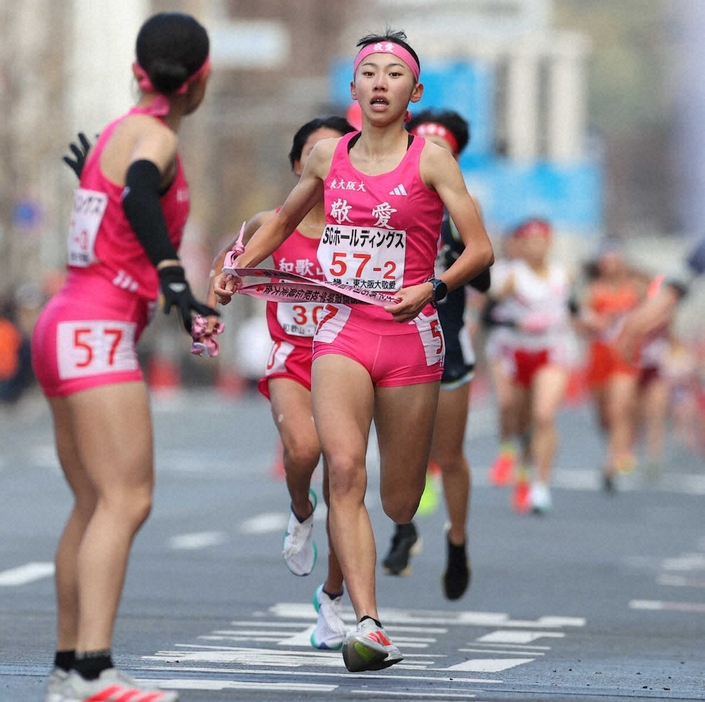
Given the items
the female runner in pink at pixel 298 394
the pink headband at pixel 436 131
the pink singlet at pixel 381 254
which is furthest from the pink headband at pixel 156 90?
the pink headband at pixel 436 131

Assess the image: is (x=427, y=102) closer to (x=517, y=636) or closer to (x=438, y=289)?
(x=517, y=636)

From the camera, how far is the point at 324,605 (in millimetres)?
8297

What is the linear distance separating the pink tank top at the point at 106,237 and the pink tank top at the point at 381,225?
3.68 feet

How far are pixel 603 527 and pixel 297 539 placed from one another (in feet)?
22.5

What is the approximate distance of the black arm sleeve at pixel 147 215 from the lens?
6.24 m

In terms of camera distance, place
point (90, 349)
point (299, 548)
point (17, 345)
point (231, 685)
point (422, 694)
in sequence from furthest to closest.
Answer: point (17, 345) < point (299, 548) < point (231, 685) < point (422, 694) < point (90, 349)

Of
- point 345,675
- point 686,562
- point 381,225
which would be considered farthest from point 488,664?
point 686,562

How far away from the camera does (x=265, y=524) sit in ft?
48.9

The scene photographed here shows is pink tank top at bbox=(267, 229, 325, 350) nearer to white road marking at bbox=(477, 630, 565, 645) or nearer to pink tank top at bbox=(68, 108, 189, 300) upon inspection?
white road marking at bbox=(477, 630, 565, 645)

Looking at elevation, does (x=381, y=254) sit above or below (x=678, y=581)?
above

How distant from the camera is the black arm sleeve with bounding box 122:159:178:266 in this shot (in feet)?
Answer: 20.5

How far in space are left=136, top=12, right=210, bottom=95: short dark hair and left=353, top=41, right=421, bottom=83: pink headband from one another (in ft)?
3.83

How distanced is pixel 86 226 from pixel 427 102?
32994 millimetres

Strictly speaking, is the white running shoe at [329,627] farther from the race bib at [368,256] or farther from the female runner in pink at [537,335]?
the female runner in pink at [537,335]
